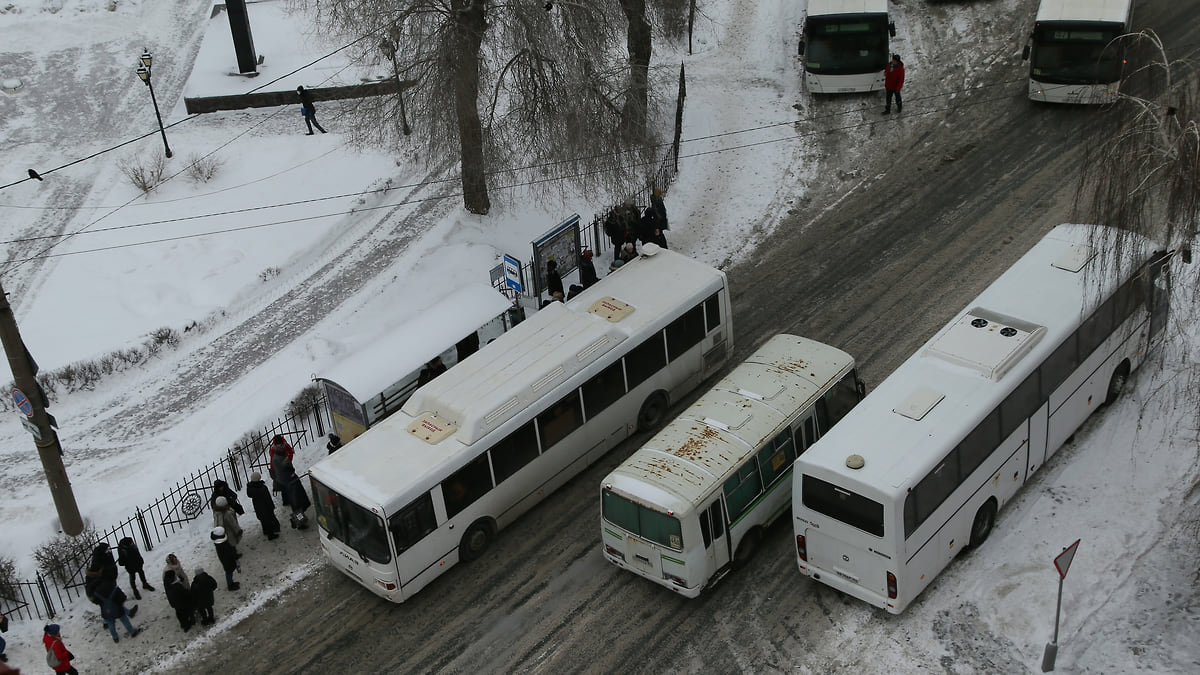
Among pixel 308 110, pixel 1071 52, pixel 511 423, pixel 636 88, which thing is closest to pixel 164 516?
pixel 511 423

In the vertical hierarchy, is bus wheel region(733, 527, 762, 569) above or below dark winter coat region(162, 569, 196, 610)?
below

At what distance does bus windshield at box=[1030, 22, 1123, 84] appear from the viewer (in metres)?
28.9

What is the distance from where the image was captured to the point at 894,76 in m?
30.7

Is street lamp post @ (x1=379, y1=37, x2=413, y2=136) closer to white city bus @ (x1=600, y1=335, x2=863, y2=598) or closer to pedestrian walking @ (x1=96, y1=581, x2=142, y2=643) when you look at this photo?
white city bus @ (x1=600, y1=335, x2=863, y2=598)

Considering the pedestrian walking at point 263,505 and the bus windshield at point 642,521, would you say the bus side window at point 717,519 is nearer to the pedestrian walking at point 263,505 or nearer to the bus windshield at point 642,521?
the bus windshield at point 642,521

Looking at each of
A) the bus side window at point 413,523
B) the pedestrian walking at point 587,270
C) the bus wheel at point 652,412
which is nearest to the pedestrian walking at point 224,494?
the bus side window at point 413,523

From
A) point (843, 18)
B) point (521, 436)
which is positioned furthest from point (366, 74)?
point (521, 436)

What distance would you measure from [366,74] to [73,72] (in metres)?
10.8

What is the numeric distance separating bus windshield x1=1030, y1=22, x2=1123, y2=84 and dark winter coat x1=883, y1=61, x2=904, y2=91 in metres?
3.32

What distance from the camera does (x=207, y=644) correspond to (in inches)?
703

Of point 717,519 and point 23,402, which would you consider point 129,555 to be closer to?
point 23,402

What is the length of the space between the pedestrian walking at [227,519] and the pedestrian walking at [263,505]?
0.40 m

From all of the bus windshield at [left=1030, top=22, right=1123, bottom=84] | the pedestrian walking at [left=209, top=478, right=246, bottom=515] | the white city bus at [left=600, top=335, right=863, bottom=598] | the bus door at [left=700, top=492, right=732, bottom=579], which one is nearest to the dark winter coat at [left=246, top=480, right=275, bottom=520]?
the pedestrian walking at [left=209, top=478, right=246, bottom=515]

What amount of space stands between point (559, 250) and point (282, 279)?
698 centimetres
